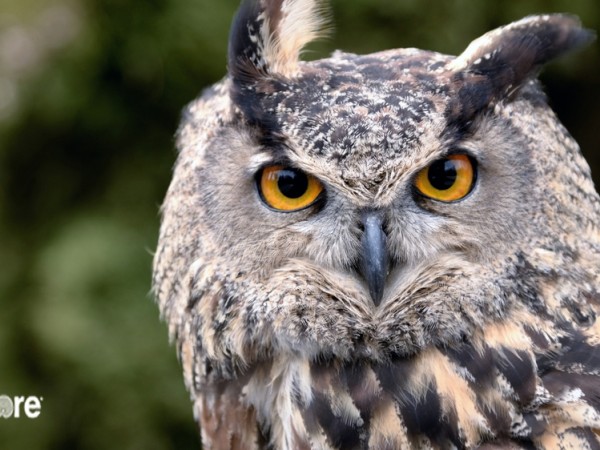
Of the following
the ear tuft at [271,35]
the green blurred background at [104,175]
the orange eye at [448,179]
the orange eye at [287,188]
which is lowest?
the orange eye at [448,179]

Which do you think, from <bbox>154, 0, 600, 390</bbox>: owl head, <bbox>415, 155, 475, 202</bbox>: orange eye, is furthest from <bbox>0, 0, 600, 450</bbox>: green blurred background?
<bbox>415, 155, 475, 202</bbox>: orange eye

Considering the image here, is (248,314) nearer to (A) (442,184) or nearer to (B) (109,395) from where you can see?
(A) (442,184)

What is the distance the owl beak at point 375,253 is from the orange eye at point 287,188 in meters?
0.10

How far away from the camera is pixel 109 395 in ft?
8.75

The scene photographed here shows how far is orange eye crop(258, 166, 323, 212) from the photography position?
1.37 m

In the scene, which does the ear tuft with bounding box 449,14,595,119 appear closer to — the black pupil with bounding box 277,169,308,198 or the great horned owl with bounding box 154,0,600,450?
the great horned owl with bounding box 154,0,600,450

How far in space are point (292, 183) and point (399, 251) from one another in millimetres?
212

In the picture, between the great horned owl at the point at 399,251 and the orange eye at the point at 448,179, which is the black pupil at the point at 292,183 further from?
the orange eye at the point at 448,179

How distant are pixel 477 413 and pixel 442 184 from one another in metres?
0.37

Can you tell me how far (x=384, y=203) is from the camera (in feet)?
4.38

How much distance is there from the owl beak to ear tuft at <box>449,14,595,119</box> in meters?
0.23

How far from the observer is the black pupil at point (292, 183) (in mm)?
1369

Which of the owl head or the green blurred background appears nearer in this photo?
the owl head

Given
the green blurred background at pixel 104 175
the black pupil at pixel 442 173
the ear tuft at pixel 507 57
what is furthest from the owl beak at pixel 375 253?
the green blurred background at pixel 104 175
